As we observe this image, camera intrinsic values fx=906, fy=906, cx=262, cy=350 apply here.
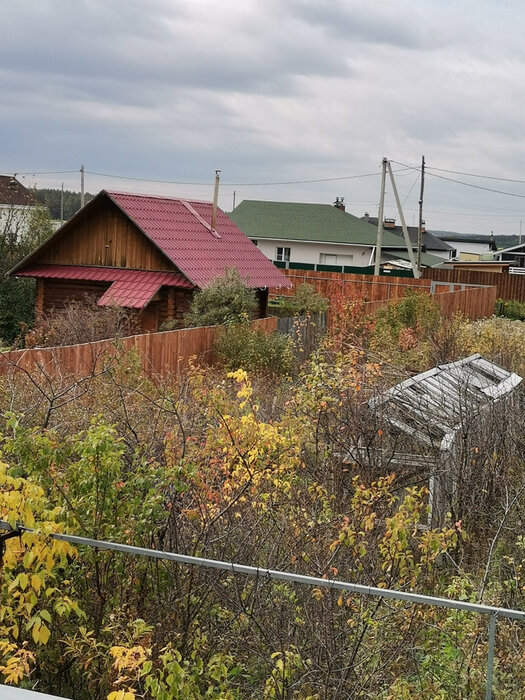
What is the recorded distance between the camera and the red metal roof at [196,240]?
73.2 ft

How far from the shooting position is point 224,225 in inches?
1030

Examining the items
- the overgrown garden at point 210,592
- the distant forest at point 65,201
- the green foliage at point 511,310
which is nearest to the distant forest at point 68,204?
the distant forest at point 65,201

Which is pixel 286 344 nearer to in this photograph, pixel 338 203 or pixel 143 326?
pixel 143 326

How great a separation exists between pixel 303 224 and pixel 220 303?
43.9 m

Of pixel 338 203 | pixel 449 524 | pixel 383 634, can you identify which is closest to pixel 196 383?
pixel 449 524

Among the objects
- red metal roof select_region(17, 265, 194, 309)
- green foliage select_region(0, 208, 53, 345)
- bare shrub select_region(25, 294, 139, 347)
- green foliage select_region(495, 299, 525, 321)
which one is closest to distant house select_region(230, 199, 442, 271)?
green foliage select_region(495, 299, 525, 321)

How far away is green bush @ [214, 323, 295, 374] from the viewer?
18.1 metres

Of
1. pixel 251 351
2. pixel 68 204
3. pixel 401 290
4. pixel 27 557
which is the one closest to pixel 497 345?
pixel 251 351

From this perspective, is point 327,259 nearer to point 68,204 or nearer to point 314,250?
point 314,250

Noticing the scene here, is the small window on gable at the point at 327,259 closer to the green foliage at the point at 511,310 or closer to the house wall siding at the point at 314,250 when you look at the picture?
the house wall siding at the point at 314,250

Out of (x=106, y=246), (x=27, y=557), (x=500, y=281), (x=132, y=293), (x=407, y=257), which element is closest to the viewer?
(x=27, y=557)

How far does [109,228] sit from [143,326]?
2.99 m

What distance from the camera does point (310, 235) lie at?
61844 mm

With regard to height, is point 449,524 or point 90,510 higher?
point 90,510
